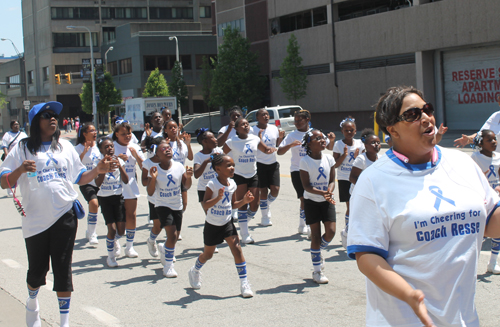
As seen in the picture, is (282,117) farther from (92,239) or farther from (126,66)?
(126,66)

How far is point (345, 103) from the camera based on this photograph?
121 feet

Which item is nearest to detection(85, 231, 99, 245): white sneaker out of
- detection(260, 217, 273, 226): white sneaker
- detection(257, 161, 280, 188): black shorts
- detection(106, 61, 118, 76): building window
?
detection(260, 217, 273, 226): white sneaker

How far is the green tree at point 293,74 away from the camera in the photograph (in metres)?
38.0

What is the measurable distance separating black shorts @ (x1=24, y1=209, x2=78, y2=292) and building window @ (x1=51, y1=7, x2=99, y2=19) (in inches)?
3206

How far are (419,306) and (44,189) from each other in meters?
3.70

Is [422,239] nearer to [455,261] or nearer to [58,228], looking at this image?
[455,261]

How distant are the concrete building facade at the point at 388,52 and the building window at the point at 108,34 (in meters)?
42.7

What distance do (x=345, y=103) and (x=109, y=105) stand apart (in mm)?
29318

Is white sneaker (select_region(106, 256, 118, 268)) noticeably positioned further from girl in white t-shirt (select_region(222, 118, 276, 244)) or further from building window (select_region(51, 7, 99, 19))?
building window (select_region(51, 7, 99, 19))

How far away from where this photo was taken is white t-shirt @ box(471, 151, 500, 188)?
7.19 m

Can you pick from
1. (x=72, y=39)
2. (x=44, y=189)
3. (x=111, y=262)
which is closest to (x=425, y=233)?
(x=44, y=189)

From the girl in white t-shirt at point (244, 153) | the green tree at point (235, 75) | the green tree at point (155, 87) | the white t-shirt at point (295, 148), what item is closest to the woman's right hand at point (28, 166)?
the girl in white t-shirt at point (244, 153)

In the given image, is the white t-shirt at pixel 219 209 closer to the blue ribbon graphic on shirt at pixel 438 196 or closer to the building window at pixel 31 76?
the blue ribbon graphic on shirt at pixel 438 196

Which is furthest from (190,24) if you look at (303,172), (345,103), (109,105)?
(303,172)
